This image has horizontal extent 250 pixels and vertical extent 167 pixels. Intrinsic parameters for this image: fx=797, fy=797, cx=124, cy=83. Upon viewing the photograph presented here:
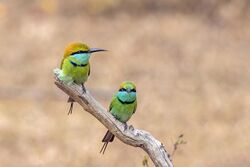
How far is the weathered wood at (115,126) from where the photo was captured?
118 inches

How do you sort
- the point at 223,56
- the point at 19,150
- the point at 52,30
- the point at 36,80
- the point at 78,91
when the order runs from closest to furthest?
the point at 78,91, the point at 19,150, the point at 36,80, the point at 223,56, the point at 52,30

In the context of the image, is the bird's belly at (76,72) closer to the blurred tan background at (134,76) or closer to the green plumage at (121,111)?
the green plumage at (121,111)

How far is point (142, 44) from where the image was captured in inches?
432

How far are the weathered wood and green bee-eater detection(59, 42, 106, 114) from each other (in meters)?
0.03

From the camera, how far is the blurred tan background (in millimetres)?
7801

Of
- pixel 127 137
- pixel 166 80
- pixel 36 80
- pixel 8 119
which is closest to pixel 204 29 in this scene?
pixel 166 80

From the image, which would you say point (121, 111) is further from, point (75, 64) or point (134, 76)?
point (134, 76)

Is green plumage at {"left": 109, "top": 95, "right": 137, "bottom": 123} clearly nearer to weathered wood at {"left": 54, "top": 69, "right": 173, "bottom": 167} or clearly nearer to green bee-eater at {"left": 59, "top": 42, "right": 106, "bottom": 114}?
weathered wood at {"left": 54, "top": 69, "right": 173, "bottom": 167}

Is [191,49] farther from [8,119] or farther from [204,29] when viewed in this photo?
[8,119]

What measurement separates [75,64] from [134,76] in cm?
675

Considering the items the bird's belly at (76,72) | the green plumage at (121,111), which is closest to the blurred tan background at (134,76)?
the green plumage at (121,111)

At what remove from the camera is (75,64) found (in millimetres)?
3023

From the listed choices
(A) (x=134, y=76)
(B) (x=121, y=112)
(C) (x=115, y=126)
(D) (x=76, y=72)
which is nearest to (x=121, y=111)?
(B) (x=121, y=112)

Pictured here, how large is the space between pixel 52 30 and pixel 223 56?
2611mm
